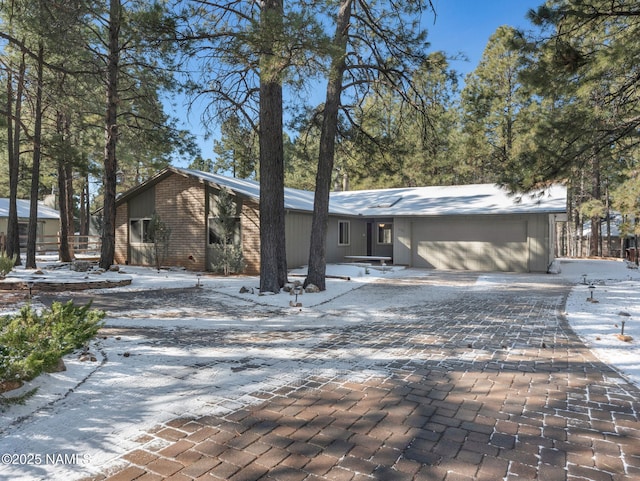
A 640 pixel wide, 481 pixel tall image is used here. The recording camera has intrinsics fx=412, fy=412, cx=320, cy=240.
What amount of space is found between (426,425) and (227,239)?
1231 centimetres

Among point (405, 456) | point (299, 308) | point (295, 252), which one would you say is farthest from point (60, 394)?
point (295, 252)

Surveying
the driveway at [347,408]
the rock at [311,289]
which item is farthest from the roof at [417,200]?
the driveway at [347,408]

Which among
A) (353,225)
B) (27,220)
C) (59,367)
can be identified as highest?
(27,220)

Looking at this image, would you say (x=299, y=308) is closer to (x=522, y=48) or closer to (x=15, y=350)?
(x=15, y=350)

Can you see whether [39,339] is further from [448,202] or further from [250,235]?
[448,202]

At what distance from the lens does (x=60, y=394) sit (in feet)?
11.3

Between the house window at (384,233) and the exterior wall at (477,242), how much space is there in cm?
237

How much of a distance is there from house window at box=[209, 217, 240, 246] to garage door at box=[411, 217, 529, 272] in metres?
7.46

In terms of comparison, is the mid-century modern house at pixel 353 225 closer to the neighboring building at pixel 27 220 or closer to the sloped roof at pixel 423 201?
the sloped roof at pixel 423 201

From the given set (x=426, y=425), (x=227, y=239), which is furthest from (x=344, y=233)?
(x=426, y=425)

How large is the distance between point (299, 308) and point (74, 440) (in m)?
5.46

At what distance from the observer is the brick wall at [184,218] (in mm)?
15758

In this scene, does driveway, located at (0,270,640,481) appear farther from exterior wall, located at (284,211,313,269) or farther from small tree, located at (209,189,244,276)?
exterior wall, located at (284,211,313,269)

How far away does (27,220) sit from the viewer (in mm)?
26000
